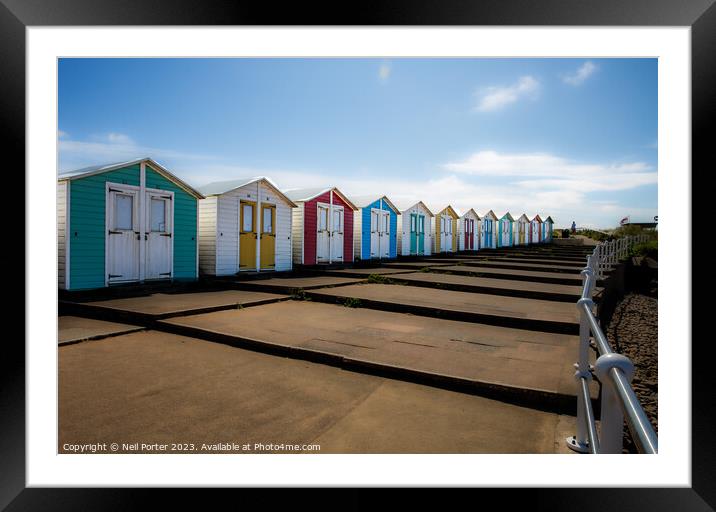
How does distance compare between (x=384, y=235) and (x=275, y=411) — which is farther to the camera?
(x=384, y=235)

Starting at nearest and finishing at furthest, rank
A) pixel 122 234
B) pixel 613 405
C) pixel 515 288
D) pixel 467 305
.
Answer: pixel 613 405 → pixel 467 305 → pixel 122 234 → pixel 515 288

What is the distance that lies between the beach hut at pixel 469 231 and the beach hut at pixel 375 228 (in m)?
7.03

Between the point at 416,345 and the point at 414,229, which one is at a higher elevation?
the point at 414,229

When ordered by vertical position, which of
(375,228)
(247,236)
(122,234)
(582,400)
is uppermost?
(375,228)

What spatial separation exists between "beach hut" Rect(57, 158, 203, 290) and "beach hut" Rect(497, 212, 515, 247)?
25.1 m

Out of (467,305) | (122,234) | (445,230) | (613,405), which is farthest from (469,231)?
(613,405)

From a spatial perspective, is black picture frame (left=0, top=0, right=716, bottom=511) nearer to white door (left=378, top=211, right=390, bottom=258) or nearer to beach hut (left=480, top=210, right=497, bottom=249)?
white door (left=378, top=211, right=390, bottom=258)

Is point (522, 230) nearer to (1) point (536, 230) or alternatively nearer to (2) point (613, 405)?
(1) point (536, 230)

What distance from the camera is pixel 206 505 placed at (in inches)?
83.8

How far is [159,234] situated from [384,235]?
1099 centimetres

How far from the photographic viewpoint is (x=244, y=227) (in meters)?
12.4

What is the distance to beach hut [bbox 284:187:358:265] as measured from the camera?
14.8 m
